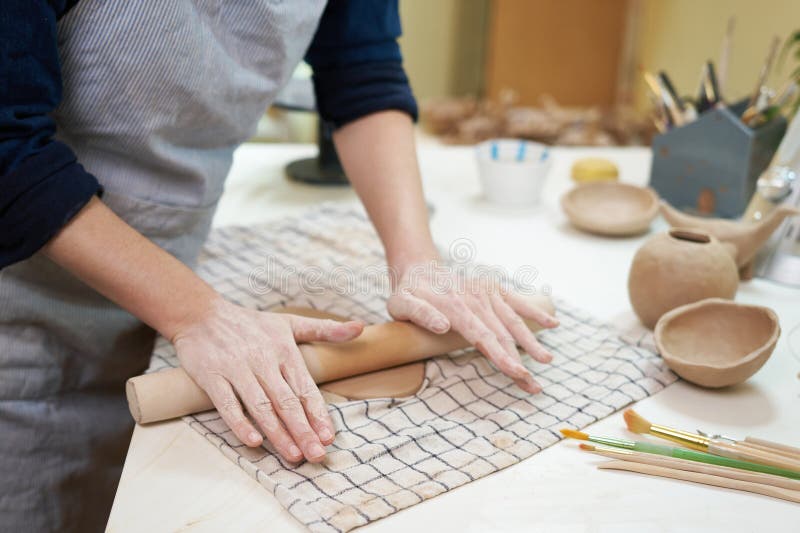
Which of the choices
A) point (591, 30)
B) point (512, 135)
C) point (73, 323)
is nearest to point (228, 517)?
point (73, 323)

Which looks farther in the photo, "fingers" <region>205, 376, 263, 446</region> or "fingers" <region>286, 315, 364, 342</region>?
"fingers" <region>286, 315, 364, 342</region>

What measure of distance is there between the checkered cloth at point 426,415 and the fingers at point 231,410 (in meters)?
0.02

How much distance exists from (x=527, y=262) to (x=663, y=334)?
0.33 m

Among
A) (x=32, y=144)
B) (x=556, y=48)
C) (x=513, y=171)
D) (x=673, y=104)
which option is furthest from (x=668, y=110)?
(x=556, y=48)

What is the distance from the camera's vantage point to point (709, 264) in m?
0.90

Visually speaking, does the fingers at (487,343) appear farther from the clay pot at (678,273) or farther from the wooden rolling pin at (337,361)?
the clay pot at (678,273)

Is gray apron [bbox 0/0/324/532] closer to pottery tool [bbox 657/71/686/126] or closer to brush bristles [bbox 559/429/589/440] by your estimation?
brush bristles [bbox 559/429/589/440]

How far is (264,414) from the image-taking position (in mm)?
702

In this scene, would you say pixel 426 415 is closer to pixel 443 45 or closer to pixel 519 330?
pixel 519 330

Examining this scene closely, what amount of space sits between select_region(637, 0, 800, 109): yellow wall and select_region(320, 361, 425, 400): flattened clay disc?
73.8 inches

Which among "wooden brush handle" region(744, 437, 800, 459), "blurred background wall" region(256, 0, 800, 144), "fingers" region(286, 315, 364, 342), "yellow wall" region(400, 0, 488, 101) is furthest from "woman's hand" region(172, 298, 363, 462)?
"yellow wall" region(400, 0, 488, 101)

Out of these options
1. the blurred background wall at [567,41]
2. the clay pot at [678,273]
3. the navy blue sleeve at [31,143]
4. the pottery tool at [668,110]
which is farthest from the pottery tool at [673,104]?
the blurred background wall at [567,41]

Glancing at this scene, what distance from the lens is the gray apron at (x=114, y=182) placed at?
2.64 ft

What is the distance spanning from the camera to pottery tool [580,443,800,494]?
2.14 ft
